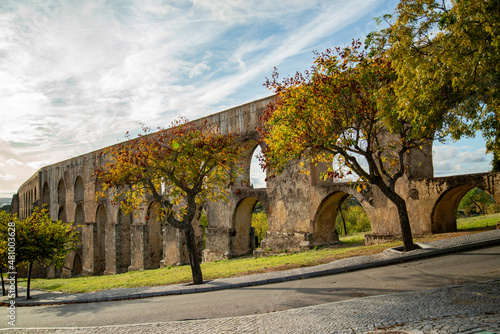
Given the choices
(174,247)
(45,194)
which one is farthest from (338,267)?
(45,194)

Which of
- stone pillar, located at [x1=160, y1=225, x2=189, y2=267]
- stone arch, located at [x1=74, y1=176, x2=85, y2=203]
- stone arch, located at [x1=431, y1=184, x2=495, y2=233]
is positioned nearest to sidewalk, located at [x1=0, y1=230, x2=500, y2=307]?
stone arch, located at [x1=431, y1=184, x2=495, y2=233]

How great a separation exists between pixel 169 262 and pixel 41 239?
8.42 m

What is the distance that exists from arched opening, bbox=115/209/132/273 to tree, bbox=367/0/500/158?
795 inches

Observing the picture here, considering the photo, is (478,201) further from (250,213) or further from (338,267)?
(338,267)

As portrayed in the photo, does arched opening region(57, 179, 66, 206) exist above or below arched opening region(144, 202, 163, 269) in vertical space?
above

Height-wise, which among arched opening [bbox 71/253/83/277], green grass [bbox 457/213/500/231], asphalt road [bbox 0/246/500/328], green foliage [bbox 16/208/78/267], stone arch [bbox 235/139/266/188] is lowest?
arched opening [bbox 71/253/83/277]

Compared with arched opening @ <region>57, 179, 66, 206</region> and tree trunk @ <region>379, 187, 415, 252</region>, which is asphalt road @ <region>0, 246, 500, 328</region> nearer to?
tree trunk @ <region>379, 187, 415, 252</region>

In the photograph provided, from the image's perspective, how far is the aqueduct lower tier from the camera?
12.1 m

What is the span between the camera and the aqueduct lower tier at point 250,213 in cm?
1205

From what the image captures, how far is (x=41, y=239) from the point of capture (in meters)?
12.7

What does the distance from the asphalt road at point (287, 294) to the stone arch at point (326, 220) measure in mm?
5825

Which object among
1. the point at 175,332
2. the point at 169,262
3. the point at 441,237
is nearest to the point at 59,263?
the point at 169,262

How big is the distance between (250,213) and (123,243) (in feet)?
34.0

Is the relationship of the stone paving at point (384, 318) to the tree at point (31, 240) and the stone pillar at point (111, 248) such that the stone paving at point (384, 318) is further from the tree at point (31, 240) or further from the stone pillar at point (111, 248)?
the stone pillar at point (111, 248)
